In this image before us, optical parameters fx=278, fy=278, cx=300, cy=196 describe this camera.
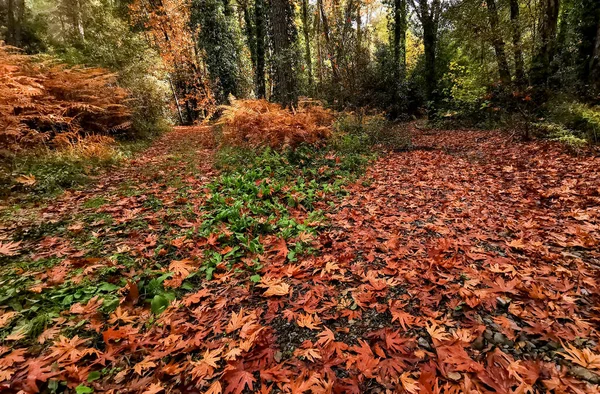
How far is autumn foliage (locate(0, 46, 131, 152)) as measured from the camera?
4973 millimetres

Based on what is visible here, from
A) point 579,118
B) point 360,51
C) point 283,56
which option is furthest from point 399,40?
point 579,118

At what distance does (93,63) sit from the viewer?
9.22 meters

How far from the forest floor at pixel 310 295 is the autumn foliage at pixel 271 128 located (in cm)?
255

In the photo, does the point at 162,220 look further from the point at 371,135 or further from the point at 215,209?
the point at 371,135

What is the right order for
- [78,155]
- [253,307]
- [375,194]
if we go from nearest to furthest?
1. [253,307]
2. [375,194]
3. [78,155]

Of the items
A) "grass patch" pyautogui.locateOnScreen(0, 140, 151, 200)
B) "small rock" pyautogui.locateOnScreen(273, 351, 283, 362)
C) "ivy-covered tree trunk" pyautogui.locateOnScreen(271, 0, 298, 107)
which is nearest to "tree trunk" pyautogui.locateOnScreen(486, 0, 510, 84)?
"ivy-covered tree trunk" pyautogui.locateOnScreen(271, 0, 298, 107)

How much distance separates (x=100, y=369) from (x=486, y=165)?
6927mm

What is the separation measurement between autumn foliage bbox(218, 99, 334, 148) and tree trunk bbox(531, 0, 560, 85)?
314 inches

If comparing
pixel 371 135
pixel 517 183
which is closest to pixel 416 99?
pixel 371 135

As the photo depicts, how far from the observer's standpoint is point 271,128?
6590mm

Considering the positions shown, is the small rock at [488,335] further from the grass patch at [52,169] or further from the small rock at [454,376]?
the grass patch at [52,169]

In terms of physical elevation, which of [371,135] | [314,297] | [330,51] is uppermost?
[330,51]

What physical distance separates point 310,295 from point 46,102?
23.0 ft

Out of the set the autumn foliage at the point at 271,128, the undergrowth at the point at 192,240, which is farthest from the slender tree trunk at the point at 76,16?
the undergrowth at the point at 192,240
